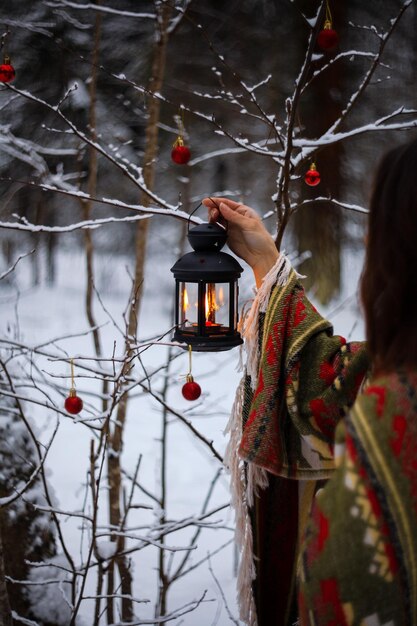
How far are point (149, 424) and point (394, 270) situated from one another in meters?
4.69

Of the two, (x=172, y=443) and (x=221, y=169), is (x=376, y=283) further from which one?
(x=172, y=443)

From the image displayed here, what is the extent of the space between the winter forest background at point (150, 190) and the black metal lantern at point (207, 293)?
4.22 ft

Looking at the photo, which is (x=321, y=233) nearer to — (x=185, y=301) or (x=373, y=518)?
(x=185, y=301)

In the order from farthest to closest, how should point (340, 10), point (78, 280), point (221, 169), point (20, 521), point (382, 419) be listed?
point (78, 280)
point (221, 169)
point (340, 10)
point (20, 521)
point (382, 419)

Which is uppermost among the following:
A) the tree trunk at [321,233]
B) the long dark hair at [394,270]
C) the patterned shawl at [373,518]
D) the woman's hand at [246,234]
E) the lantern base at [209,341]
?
the tree trunk at [321,233]

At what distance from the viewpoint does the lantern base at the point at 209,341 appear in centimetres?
145

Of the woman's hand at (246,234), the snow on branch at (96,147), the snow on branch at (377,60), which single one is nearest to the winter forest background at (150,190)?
the snow on branch at (96,147)

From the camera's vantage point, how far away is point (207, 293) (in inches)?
58.9

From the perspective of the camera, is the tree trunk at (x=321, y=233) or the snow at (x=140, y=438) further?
the tree trunk at (x=321, y=233)

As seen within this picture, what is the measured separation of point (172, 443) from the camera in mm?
5254

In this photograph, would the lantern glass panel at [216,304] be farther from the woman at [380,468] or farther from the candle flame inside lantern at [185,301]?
the woman at [380,468]

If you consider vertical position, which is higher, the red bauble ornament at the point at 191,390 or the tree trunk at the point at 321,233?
the tree trunk at the point at 321,233

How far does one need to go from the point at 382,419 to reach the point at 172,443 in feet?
14.8

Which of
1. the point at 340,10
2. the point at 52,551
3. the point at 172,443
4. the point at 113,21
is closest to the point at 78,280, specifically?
the point at 172,443
